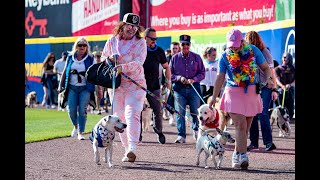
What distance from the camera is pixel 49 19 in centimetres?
3600

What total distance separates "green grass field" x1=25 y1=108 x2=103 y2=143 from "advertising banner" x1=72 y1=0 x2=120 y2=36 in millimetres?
6956

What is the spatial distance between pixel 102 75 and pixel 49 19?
2419 cm

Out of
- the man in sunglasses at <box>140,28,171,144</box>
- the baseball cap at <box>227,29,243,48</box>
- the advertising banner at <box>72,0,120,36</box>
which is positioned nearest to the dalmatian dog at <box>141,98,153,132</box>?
the man in sunglasses at <box>140,28,171,144</box>

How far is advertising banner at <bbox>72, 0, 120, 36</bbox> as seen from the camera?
33.6m

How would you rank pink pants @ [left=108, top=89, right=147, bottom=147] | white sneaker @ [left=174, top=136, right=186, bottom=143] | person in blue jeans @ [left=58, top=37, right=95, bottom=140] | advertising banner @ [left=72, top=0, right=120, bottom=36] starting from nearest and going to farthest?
1. pink pants @ [left=108, top=89, right=147, bottom=147]
2. white sneaker @ [left=174, top=136, right=186, bottom=143]
3. person in blue jeans @ [left=58, top=37, right=95, bottom=140]
4. advertising banner @ [left=72, top=0, right=120, bottom=36]

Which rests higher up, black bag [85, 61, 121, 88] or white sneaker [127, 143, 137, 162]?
black bag [85, 61, 121, 88]

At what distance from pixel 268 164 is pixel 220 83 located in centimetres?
143

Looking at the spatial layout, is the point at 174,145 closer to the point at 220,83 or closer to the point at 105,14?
the point at 220,83

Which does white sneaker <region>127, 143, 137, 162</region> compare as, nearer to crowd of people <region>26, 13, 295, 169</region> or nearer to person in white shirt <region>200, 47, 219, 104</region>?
crowd of people <region>26, 13, 295, 169</region>

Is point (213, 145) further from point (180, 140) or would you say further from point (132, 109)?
point (180, 140)

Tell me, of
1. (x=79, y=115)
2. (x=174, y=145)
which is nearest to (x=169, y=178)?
(x=174, y=145)

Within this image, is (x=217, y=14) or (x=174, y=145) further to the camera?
(x=217, y=14)

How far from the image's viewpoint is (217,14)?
27797 mm

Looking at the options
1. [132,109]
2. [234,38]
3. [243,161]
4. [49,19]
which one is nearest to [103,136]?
[132,109]
